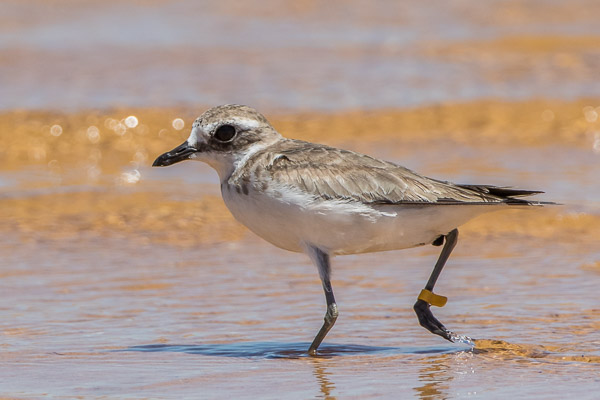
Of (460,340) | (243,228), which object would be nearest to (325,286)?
(460,340)

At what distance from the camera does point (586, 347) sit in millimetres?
6164

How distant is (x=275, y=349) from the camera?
6398 millimetres

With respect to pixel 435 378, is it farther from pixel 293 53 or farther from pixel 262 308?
pixel 293 53

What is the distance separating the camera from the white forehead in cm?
652

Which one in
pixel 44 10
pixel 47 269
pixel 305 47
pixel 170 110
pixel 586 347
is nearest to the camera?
pixel 586 347

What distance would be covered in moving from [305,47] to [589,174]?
8.10 metres

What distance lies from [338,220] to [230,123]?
3.07 feet

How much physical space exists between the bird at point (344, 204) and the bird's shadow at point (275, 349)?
0.11 m

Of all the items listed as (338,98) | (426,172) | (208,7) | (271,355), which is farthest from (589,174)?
(208,7)

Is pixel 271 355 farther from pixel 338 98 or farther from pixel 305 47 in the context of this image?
pixel 305 47

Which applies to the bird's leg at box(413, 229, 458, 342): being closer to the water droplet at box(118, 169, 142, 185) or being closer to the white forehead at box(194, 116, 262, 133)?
the white forehead at box(194, 116, 262, 133)

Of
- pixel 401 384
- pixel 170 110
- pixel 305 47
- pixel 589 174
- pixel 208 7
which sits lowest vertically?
pixel 401 384

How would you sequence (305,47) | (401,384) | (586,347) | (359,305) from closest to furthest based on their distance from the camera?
(401,384) → (586,347) → (359,305) → (305,47)

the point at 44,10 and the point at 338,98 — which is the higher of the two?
the point at 44,10
